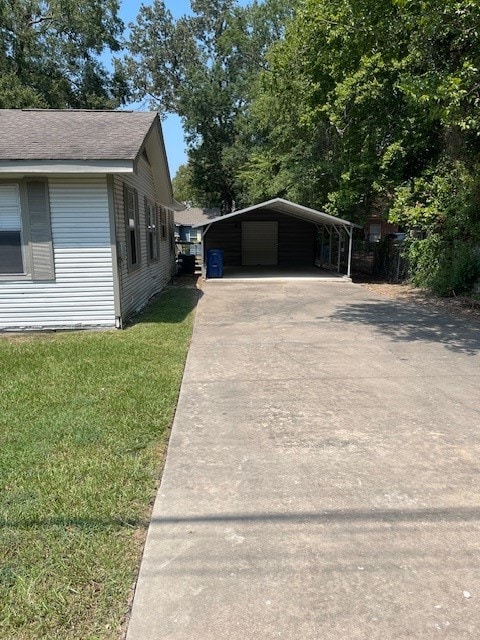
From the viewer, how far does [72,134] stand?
26.0 feet

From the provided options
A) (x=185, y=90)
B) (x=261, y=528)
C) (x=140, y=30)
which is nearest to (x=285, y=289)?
(x=261, y=528)

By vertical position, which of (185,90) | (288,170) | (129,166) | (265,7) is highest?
(265,7)

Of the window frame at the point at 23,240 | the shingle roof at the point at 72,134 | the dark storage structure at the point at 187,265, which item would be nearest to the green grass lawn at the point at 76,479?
the window frame at the point at 23,240

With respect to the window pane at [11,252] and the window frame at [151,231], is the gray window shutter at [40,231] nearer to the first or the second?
the window pane at [11,252]

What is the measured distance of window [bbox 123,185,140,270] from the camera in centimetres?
866

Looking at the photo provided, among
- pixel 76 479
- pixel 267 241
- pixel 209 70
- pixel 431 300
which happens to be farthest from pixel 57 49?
pixel 76 479

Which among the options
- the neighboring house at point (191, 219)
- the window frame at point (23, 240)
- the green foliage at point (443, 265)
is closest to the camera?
the window frame at point (23, 240)

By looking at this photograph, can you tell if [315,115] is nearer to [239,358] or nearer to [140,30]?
[239,358]

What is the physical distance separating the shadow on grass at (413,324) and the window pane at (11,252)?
5.67 metres

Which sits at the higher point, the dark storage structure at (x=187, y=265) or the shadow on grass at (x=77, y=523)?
the dark storage structure at (x=187, y=265)

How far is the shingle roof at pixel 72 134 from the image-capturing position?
698cm

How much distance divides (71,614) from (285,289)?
12194 mm

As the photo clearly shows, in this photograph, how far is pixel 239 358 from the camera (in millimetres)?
6152

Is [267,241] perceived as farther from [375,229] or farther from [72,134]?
[375,229]
